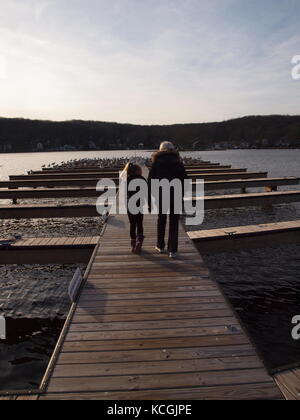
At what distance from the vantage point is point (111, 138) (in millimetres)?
167625

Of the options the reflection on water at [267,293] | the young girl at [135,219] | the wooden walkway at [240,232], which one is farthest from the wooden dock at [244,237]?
the young girl at [135,219]

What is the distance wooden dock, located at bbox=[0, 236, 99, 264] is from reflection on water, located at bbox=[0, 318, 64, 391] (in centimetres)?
144

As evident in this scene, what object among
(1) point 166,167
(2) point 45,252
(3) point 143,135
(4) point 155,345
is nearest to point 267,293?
(1) point 166,167

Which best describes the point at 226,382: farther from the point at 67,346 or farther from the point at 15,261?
the point at 15,261

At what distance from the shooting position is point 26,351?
236 inches

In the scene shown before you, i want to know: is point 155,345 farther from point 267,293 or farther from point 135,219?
point 267,293

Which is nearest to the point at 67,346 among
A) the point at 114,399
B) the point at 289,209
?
the point at 114,399

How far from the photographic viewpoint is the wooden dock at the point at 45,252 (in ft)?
25.0

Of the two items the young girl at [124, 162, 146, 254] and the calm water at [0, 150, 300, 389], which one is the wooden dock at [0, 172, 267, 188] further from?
the young girl at [124, 162, 146, 254]

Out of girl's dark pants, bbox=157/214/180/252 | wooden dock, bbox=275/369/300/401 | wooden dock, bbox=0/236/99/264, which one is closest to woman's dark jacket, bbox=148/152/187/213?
girl's dark pants, bbox=157/214/180/252

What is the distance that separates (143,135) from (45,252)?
164 metres

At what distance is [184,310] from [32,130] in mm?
168585

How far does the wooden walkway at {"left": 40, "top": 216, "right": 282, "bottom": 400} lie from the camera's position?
3.03m

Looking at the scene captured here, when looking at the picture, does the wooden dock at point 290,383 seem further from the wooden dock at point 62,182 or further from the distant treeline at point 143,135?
the distant treeline at point 143,135
